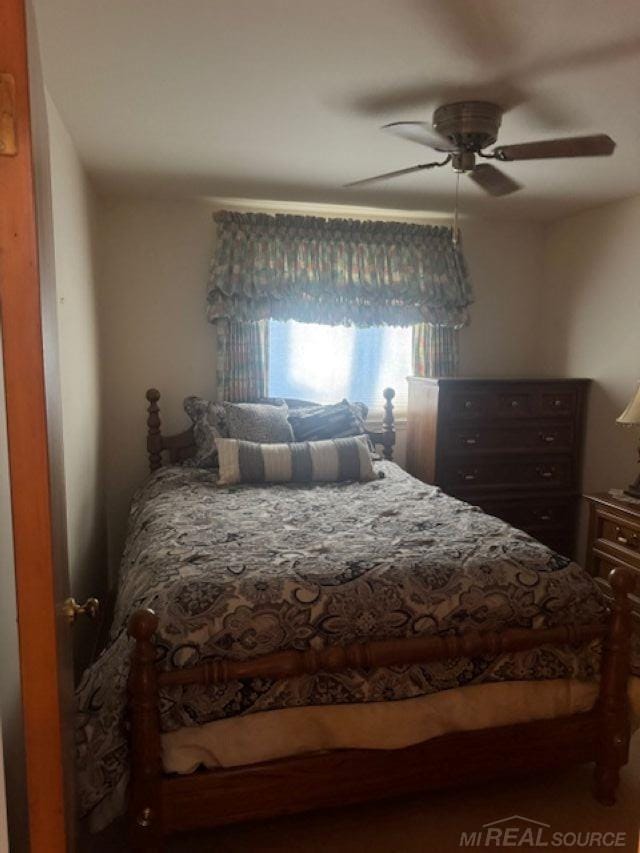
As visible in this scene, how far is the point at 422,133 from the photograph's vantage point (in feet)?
7.25

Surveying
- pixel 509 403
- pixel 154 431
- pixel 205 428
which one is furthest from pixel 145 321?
pixel 509 403

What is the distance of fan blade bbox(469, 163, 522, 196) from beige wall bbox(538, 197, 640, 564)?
1.42 meters

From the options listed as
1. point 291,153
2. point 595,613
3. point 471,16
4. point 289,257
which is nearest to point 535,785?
point 595,613

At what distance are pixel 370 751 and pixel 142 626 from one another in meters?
0.78

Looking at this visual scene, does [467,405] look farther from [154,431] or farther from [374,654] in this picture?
[374,654]

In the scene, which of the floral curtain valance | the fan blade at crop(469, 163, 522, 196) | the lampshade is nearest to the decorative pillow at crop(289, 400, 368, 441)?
the floral curtain valance

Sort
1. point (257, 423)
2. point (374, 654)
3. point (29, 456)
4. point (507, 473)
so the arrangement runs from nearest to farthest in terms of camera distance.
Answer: point (29, 456)
point (374, 654)
point (257, 423)
point (507, 473)

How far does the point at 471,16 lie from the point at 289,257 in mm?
2170

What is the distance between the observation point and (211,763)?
166cm

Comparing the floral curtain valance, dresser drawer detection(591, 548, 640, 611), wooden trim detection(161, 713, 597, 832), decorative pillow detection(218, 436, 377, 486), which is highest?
the floral curtain valance

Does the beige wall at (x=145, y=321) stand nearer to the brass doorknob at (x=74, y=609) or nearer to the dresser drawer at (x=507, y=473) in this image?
the dresser drawer at (x=507, y=473)

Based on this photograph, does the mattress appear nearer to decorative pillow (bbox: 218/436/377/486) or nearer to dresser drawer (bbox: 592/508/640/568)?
dresser drawer (bbox: 592/508/640/568)

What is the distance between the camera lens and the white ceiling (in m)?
1.63

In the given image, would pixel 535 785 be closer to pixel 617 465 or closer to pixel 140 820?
pixel 140 820
